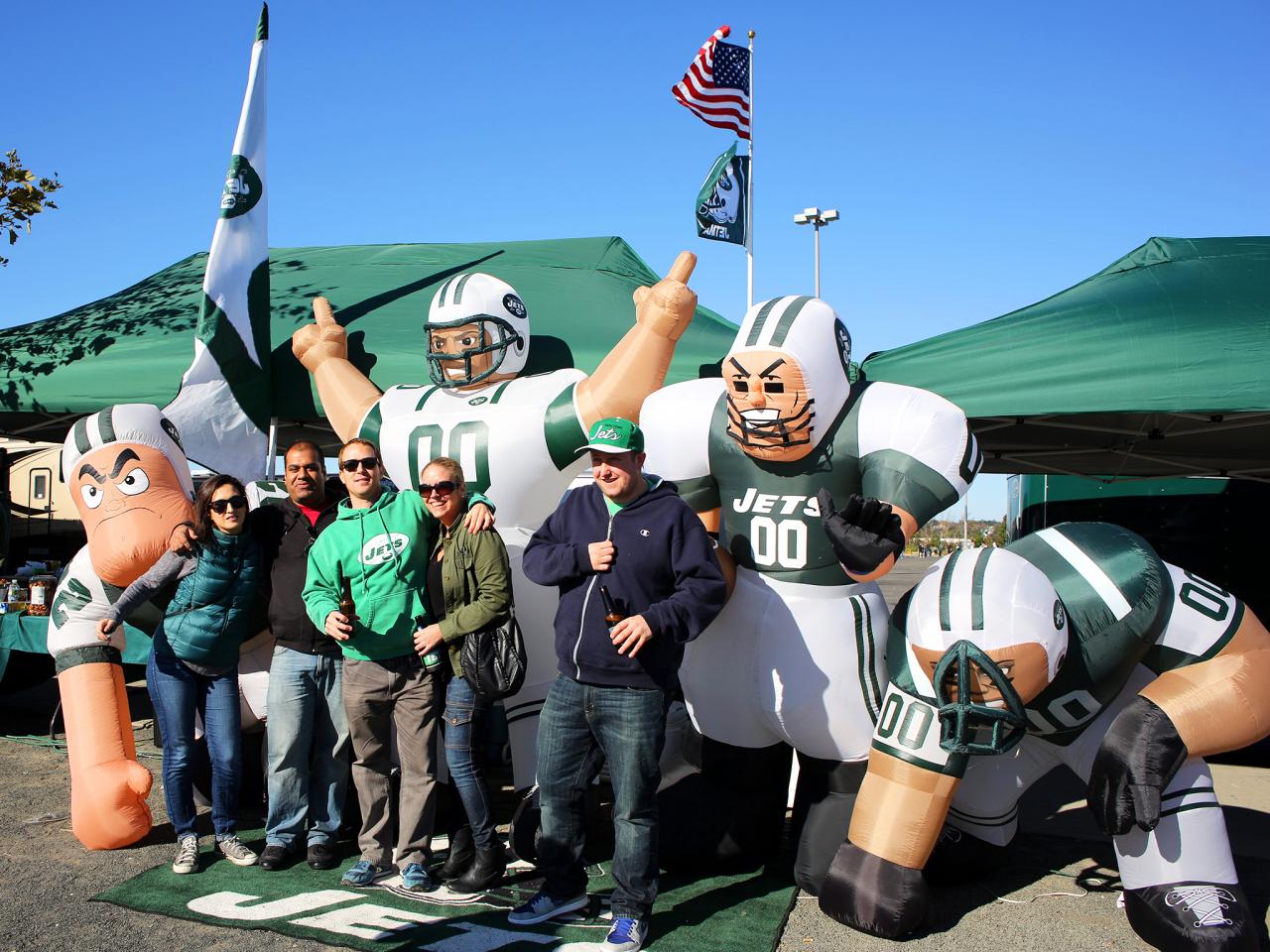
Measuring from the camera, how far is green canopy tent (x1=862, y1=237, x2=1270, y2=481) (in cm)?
396

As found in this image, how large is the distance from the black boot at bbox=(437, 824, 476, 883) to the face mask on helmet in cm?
151

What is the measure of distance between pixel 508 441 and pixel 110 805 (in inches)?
74.9

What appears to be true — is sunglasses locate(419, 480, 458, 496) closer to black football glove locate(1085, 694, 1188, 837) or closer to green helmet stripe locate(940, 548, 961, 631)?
green helmet stripe locate(940, 548, 961, 631)

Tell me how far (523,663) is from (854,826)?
108 centimetres

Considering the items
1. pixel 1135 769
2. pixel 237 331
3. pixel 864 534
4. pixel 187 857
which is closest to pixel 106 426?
pixel 237 331

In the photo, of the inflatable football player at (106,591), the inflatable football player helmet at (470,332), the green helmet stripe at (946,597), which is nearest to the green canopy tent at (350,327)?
the inflatable football player helmet at (470,332)

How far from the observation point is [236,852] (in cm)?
369

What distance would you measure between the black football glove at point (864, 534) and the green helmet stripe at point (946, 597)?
242mm

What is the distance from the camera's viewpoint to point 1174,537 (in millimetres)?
7500

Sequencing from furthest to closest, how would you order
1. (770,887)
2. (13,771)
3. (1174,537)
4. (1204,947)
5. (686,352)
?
(1174,537) → (13,771) → (686,352) → (770,887) → (1204,947)

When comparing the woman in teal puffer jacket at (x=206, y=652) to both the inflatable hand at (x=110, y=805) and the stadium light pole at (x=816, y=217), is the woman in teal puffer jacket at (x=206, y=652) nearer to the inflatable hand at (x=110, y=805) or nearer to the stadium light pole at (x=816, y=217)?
the inflatable hand at (x=110, y=805)

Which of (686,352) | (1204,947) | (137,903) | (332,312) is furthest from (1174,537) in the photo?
(137,903)

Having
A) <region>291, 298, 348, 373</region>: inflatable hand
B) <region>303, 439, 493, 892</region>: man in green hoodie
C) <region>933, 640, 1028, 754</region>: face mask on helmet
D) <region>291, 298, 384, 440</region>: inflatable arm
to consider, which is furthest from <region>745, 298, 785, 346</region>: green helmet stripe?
<region>291, 298, 348, 373</region>: inflatable hand

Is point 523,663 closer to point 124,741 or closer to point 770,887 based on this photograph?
point 770,887
